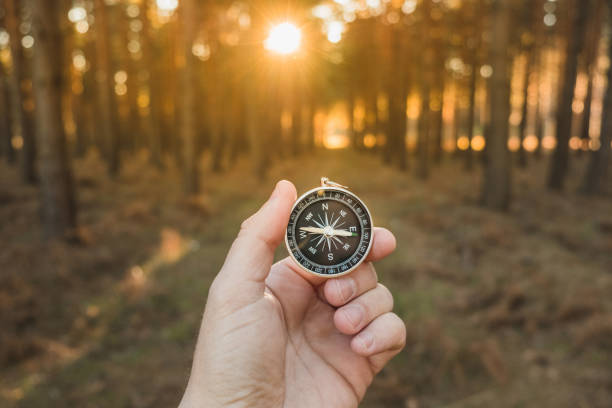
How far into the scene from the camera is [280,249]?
1038 cm

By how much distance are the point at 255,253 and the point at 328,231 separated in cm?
47

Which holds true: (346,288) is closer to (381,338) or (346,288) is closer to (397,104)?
(381,338)

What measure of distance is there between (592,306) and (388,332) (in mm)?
5611

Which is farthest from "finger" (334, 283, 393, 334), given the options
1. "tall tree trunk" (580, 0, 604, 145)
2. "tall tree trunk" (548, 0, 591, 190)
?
"tall tree trunk" (580, 0, 604, 145)

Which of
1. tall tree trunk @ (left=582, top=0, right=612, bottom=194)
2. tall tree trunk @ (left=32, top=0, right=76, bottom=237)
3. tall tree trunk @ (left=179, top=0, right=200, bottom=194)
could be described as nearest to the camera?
tall tree trunk @ (left=32, top=0, right=76, bottom=237)

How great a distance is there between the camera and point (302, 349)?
2.85 m

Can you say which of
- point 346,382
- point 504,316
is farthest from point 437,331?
point 346,382

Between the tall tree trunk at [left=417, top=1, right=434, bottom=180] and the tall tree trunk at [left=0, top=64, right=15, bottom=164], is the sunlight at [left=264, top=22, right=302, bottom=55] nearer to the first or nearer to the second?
the tall tree trunk at [left=417, top=1, right=434, bottom=180]

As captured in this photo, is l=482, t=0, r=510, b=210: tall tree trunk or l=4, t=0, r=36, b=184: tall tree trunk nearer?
l=482, t=0, r=510, b=210: tall tree trunk

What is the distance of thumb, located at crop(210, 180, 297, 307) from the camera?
2.59 meters

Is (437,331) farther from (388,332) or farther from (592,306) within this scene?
(388,332)

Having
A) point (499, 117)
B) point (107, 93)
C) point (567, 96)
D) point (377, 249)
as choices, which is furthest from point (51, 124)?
point (567, 96)

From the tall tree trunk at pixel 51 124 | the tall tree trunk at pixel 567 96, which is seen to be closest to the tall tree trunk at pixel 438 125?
the tall tree trunk at pixel 567 96

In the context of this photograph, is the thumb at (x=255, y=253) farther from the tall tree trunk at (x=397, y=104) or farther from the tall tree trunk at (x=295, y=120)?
the tall tree trunk at (x=295, y=120)
